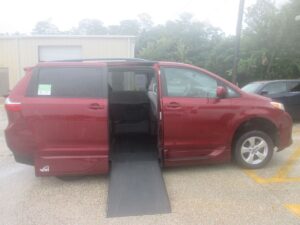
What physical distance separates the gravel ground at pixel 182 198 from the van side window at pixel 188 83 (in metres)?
1.29

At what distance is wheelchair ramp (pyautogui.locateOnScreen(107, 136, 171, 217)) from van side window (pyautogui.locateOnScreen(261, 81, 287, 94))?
20.4 feet

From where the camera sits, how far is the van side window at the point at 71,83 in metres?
4.79

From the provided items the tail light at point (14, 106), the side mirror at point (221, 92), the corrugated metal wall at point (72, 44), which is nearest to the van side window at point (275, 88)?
the side mirror at point (221, 92)

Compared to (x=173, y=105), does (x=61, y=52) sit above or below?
below

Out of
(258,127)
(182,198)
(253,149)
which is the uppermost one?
(258,127)

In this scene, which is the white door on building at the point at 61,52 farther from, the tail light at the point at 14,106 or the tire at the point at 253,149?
the tire at the point at 253,149

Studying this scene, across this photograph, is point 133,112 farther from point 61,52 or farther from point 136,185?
point 61,52

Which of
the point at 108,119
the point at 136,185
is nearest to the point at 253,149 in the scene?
the point at 136,185

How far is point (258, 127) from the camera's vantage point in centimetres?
549

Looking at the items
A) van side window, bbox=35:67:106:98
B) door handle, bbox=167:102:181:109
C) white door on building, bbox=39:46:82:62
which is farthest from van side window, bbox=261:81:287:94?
white door on building, bbox=39:46:82:62

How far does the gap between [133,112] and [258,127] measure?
96.1 inches

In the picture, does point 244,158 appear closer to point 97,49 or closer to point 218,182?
point 218,182

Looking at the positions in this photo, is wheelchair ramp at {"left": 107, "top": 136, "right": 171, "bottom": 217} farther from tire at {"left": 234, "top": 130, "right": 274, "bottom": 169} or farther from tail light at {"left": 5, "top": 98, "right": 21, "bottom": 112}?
tail light at {"left": 5, "top": 98, "right": 21, "bottom": 112}

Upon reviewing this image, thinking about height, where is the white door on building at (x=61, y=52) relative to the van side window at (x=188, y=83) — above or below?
below
